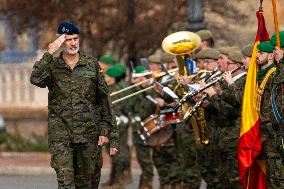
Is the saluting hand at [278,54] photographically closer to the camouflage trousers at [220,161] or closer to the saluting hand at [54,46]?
the saluting hand at [54,46]

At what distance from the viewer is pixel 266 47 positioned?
41.5ft

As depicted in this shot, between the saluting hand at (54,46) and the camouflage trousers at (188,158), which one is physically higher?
the saluting hand at (54,46)

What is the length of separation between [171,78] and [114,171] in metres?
3.34

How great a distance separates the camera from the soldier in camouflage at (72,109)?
41.3ft

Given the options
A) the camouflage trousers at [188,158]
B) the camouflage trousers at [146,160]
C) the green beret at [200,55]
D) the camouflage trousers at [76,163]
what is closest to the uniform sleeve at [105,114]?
the camouflage trousers at [76,163]

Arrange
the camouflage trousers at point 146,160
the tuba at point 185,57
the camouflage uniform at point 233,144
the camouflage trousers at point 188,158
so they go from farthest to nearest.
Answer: the camouflage trousers at point 146,160 → the camouflage trousers at point 188,158 → the tuba at point 185,57 → the camouflage uniform at point 233,144

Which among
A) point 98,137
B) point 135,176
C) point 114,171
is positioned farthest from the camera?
point 135,176

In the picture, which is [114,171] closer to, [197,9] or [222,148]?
[197,9]

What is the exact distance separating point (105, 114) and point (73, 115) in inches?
14.5

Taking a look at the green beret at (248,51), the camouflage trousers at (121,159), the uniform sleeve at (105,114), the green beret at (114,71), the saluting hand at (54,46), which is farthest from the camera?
the camouflage trousers at (121,159)

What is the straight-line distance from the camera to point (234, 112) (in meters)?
14.6

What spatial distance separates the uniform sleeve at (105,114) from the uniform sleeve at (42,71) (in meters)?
0.54

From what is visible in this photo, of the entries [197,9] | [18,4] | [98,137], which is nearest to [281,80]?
[98,137]

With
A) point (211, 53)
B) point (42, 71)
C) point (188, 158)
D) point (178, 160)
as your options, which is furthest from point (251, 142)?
point (178, 160)
